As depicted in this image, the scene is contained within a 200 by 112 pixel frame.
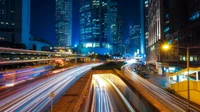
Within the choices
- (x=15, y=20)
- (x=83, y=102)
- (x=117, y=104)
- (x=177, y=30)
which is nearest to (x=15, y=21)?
(x=15, y=20)

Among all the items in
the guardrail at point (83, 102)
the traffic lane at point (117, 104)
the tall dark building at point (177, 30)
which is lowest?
the traffic lane at point (117, 104)

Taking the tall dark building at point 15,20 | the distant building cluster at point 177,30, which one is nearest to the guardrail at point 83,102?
the distant building cluster at point 177,30

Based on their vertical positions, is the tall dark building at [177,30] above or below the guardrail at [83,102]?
above

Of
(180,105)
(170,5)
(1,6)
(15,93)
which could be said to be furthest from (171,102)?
(1,6)

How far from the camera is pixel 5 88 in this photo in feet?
93.6

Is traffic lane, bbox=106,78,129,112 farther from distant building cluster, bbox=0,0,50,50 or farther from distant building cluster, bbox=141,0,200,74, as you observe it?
distant building cluster, bbox=0,0,50,50

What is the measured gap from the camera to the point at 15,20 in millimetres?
133375

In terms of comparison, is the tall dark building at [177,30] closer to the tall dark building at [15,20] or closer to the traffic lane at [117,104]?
the traffic lane at [117,104]

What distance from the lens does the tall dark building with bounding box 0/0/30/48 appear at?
127 m

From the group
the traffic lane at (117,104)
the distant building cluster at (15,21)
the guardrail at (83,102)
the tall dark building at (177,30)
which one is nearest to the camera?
the guardrail at (83,102)

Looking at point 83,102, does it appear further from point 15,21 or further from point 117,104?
point 15,21

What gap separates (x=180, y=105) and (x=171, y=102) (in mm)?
2043

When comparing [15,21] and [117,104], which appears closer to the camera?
[117,104]

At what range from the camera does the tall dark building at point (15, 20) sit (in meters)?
127
